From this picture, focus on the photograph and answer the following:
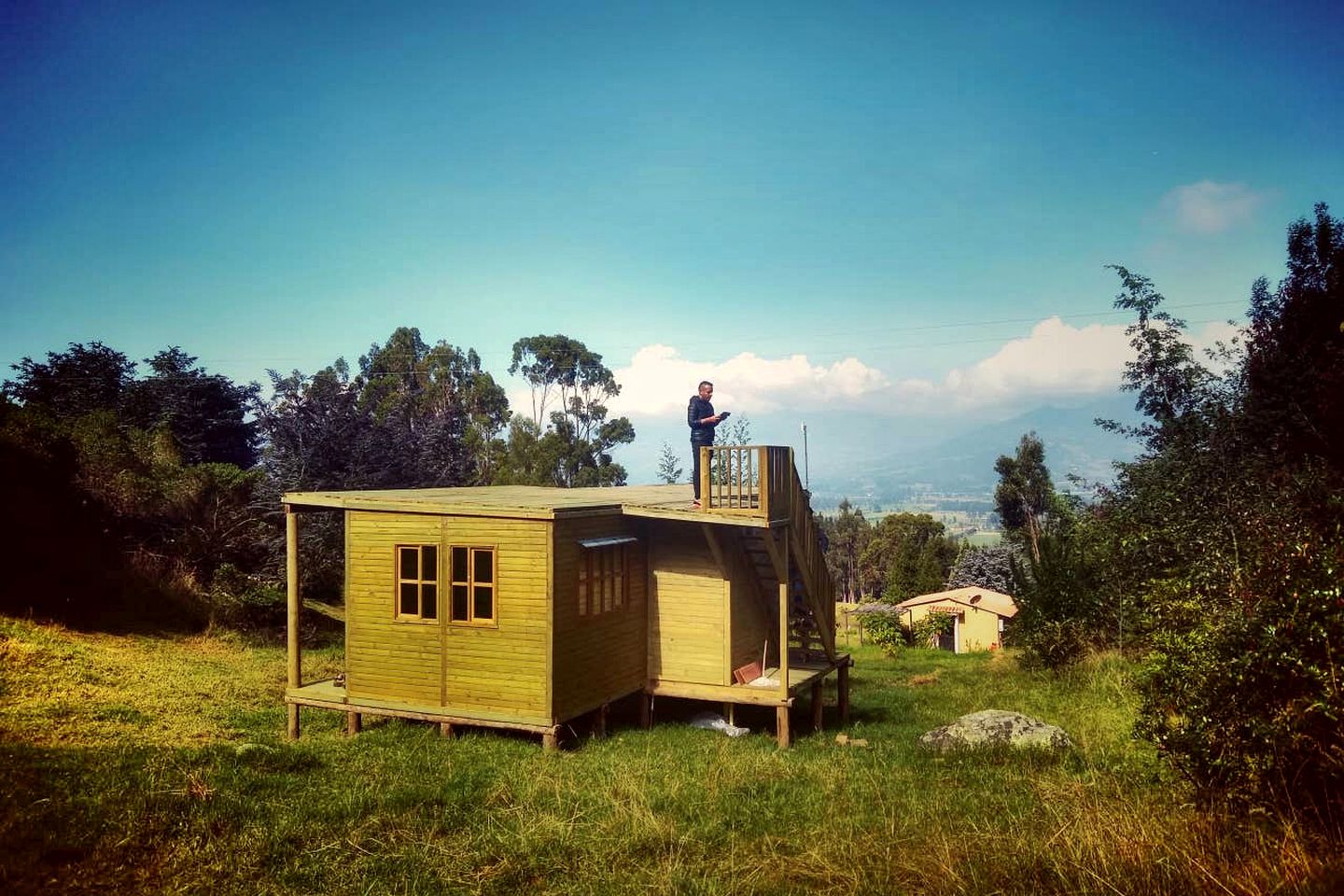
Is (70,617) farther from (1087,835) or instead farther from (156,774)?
(1087,835)

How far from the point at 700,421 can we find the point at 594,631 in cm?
381

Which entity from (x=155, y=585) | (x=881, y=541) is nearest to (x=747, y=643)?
(x=155, y=585)

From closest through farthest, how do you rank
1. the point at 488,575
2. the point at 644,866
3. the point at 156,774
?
the point at 644,866, the point at 156,774, the point at 488,575

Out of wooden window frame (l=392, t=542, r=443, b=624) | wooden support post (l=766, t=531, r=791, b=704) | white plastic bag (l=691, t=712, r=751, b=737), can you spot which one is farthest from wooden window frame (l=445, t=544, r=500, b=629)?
wooden support post (l=766, t=531, r=791, b=704)

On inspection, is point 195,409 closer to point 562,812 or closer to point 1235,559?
point 562,812

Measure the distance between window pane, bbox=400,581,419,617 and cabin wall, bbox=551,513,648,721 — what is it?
2535 mm

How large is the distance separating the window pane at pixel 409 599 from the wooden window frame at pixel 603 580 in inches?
105

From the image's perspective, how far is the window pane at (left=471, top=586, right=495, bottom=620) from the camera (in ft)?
43.9

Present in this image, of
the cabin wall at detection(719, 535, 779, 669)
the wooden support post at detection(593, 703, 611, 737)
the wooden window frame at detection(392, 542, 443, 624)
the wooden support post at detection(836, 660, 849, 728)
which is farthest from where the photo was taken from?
the wooden support post at detection(836, 660, 849, 728)

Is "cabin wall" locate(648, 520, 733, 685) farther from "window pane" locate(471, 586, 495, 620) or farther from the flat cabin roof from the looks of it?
"window pane" locate(471, 586, 495, 620)

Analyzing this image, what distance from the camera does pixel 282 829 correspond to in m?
8.95

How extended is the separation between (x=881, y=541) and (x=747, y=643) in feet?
176

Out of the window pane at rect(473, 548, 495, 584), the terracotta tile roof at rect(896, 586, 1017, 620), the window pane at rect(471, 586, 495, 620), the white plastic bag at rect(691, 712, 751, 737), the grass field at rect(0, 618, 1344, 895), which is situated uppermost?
the window pane at rect(473, 548, 495, 584)

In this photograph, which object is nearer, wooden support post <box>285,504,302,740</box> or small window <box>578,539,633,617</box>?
small window <box>578,539,633,617</box>
